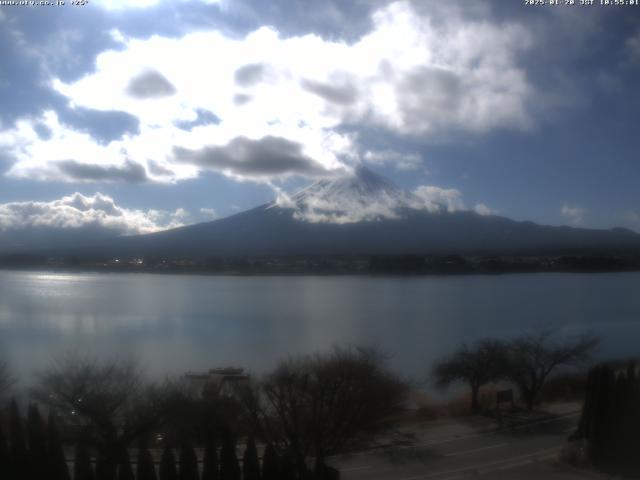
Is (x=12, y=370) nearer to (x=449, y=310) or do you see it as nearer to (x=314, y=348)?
(x=314, y=348)

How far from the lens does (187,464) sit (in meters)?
→ 4.68

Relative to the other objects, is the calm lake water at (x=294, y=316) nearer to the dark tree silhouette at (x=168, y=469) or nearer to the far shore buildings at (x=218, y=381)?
the far shore buildings at (x=218, y=381)

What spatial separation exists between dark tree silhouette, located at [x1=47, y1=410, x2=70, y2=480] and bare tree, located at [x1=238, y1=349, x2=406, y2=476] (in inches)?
77.0

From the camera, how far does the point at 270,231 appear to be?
34.5 meters

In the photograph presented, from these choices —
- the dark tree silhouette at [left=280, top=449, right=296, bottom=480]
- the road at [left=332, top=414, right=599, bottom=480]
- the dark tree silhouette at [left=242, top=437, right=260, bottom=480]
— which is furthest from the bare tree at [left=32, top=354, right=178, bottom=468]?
the road at [left=332, top=414, right=599, bottom=480]

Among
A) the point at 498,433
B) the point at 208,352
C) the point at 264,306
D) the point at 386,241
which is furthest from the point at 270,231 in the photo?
the point at 498,433

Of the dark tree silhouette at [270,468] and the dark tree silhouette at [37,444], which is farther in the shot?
the dark tree silhouette at [270,468]

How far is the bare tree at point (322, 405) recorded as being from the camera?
5914mm

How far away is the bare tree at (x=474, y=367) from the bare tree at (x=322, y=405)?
1.72m

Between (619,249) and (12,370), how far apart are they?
48.5 ft

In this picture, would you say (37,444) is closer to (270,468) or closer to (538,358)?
(270,468)

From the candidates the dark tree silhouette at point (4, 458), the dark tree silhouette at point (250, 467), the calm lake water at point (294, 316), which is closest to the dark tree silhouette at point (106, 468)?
the dark tree silhouette at point (4, 458)

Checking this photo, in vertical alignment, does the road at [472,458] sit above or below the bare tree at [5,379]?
below

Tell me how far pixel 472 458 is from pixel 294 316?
6750mm
